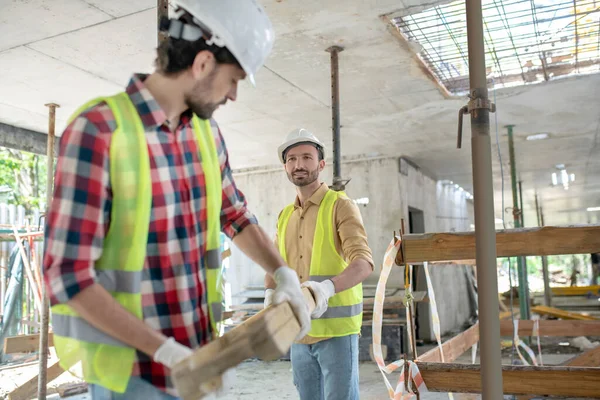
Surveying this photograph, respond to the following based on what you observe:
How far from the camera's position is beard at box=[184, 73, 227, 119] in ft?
4.80

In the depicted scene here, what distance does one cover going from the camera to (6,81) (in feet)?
18.4

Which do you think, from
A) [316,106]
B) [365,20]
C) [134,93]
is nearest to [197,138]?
[134,93]

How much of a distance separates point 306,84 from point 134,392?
4.96 meters

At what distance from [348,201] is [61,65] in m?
3.57

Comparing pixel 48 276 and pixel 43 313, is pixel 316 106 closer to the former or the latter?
pixel 43 313

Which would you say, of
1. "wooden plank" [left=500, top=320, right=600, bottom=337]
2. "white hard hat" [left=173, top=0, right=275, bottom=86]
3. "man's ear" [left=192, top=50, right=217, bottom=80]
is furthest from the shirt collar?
"wooden plank" [left=500, top=320, right=600, bottom=337]

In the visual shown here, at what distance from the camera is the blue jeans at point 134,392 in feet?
4.35

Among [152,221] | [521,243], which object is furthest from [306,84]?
[152,221]

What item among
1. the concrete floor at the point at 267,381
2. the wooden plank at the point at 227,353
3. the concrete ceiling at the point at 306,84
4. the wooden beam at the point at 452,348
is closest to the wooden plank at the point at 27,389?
the concrete floor at the point at 267,381

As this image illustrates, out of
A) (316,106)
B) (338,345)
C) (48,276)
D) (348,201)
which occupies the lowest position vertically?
(338,345)

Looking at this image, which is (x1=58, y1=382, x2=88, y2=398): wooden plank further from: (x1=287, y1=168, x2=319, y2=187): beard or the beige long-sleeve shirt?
(x1=287, y1=168, x2=319, y2=187): beard

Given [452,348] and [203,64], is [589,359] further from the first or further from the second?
[203,64]

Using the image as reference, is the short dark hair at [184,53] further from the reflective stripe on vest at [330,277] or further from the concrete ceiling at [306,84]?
the concrete ceiling at [306,84]

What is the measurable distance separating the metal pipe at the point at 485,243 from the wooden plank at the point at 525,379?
1.37 meters
